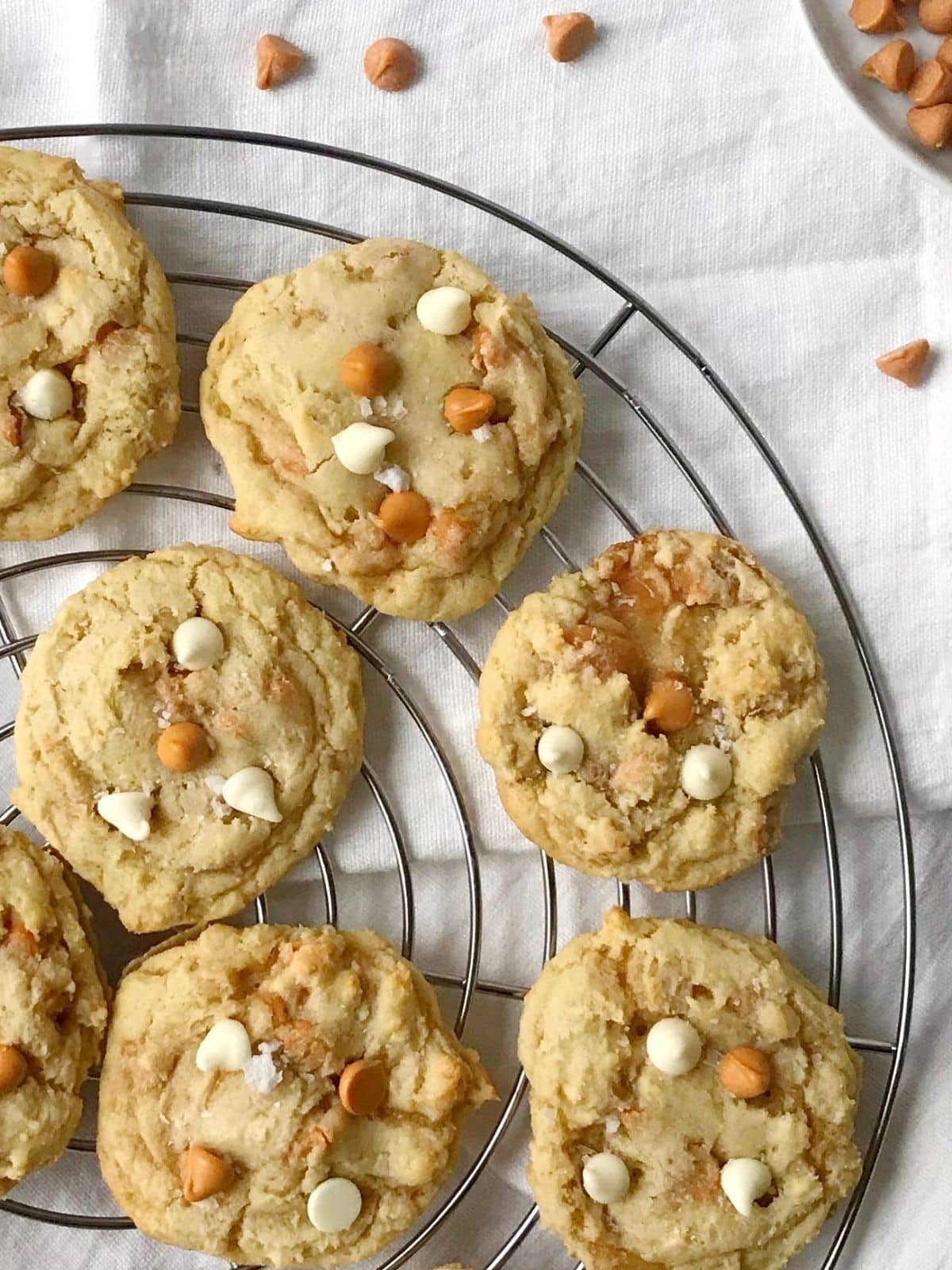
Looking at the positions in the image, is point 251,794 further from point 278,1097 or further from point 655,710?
point 655,710

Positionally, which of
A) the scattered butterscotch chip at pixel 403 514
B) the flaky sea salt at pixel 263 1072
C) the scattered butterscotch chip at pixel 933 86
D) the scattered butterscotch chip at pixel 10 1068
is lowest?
the flaky sea salt at pixel 263 1072

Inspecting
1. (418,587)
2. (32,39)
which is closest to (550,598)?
(418,587)

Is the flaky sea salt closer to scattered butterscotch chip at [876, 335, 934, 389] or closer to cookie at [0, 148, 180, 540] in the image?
cookie at [0, 148, 180, 540]

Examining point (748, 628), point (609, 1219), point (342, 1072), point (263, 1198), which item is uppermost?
point (748, 628)

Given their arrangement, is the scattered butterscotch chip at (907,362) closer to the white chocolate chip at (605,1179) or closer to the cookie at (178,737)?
the cookie at (178,737)

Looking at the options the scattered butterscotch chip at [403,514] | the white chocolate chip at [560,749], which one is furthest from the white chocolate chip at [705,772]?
the scattered butterscotch chip at [403,514]

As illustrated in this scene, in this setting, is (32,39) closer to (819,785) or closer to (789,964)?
(819,785)

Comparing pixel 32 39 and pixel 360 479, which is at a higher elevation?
pixel 32 39

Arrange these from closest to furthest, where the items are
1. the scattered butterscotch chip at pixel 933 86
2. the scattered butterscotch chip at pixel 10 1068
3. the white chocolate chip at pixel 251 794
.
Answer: the scattered butterscotch chip at pixel 10 1068
the white chocolate chip at pixel 251 794
the scattered butterscotch chip at pixel 933 86
